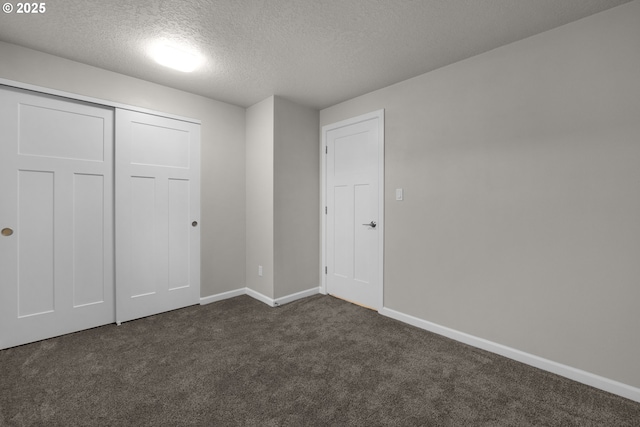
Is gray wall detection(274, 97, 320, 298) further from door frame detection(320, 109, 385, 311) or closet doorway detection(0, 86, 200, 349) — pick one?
closet doorway detection(0, 86, 200, 349)

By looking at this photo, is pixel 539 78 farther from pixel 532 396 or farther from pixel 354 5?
pixel 532 396

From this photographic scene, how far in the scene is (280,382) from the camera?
6.50 feet

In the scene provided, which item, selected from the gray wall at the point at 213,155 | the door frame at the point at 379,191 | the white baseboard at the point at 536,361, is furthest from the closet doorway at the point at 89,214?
the white baseboard at the point at 536,361

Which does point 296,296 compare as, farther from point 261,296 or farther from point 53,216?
point 53,216

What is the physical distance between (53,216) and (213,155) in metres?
1.62

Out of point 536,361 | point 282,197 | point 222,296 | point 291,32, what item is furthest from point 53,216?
point 536,361

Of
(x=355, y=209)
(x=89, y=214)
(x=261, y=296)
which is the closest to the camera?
(x=89, y=214)

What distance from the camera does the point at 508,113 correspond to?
2312mm

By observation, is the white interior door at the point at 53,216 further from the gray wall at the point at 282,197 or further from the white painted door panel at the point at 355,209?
the white painted door panel at the point at 355,209

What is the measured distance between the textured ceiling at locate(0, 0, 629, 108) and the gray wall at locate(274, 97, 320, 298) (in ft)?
2.47

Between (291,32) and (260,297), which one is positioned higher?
(291,32)

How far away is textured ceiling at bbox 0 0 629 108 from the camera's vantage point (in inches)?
74.6

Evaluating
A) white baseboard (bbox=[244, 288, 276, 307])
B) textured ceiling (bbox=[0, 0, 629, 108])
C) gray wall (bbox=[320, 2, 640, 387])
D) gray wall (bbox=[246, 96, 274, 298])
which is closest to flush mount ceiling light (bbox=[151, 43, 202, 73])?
textured ceiling (bbox=[0, 0, 629, 108])

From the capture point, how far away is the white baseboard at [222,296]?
11.5ft
